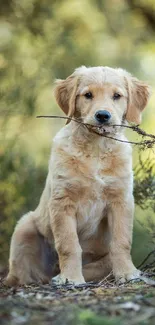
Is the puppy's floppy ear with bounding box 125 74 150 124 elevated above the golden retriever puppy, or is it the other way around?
the puppy's floppy ear with bounding box 125 74 150 124

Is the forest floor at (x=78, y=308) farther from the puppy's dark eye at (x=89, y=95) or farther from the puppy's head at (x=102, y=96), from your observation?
the puppy's dark eye at (x=89, y=95)

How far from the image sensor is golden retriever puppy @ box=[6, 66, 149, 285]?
5.68 metres

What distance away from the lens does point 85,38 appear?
1138 cm

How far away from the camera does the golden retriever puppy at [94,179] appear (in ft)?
18.6

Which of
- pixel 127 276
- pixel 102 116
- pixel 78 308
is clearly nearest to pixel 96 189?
pixel 102 116

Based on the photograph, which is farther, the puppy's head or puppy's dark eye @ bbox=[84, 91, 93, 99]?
puppy's dark eye @ bbox=[84, 91, 93, 99]

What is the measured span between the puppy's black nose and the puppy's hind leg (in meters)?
1.52

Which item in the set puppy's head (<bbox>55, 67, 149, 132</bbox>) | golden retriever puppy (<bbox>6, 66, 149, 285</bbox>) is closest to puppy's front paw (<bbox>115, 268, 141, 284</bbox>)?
golden retriever puppy (<bbox>6, 66, 149, 285</bbox>)

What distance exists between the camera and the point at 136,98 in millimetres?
6070

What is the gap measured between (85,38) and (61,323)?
853 cm

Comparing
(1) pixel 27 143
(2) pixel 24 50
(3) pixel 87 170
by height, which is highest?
(2) pixel 24 50

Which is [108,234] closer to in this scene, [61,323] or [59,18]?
[61,323]

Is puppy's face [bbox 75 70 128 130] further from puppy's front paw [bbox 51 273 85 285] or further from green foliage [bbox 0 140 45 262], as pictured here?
green foliage [bbox 0 140 45 262]

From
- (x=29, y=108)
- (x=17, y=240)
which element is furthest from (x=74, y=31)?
(x=17, y=240)
